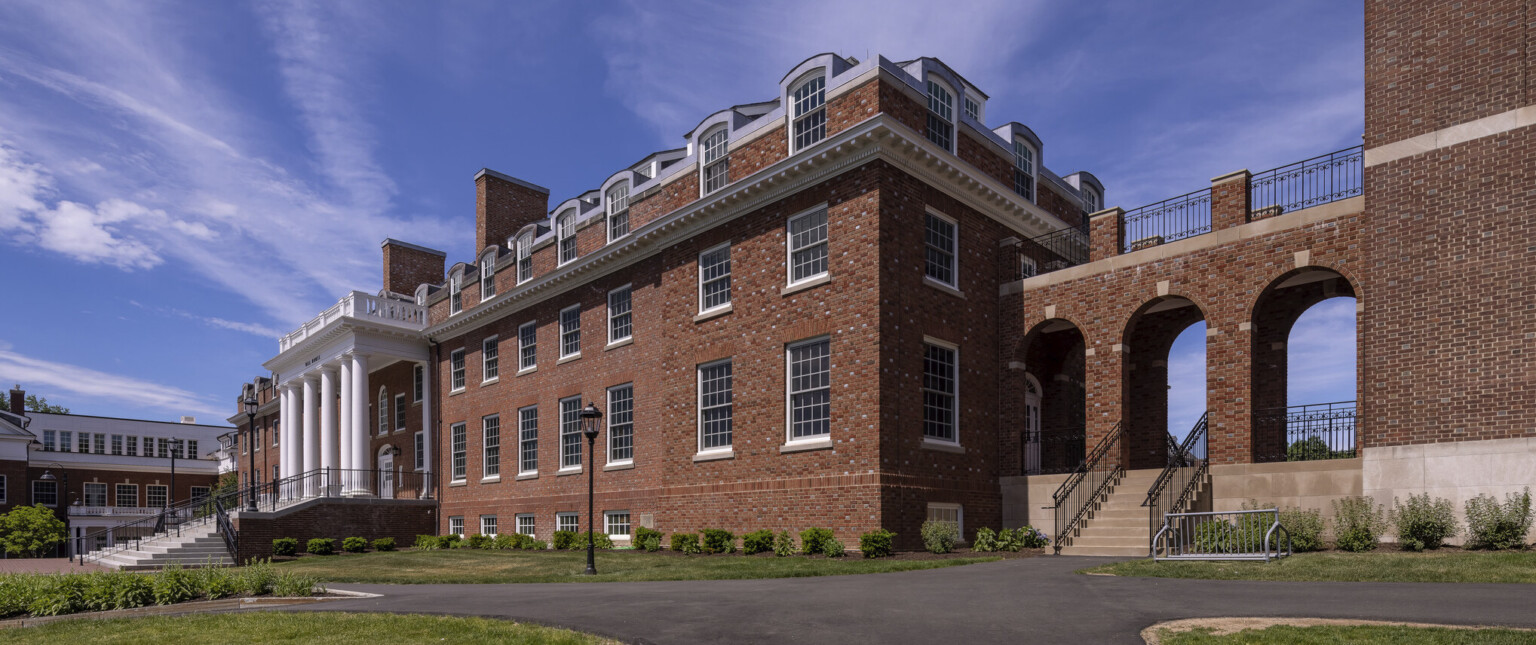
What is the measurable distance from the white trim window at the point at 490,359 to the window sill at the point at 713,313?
12.6 meters

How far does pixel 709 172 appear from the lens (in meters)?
25.0

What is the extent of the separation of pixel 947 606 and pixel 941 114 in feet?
48.1

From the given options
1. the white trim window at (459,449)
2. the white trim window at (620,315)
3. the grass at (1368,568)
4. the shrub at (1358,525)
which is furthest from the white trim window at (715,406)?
the white trim window at (459,449)

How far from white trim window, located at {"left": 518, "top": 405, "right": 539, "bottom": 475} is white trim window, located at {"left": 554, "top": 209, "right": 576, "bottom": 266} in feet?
16.5

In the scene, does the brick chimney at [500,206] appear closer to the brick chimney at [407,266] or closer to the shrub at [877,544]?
the brick chimney at [407,266]

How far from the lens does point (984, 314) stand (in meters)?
23.6

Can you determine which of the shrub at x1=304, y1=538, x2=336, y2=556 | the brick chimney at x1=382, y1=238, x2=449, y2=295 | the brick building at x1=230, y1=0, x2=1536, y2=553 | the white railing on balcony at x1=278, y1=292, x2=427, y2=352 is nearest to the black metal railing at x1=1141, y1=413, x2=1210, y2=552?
the brick building at x1=230, y1=0, x2=1536, y2=553

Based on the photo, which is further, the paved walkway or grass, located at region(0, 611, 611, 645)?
grass, located at region(0, 611, 611, 645)

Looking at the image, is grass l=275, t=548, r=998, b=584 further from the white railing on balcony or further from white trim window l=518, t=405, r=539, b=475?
the white railing on balcony

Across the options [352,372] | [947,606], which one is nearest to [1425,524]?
[947,606]

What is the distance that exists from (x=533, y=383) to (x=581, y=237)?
524 cm

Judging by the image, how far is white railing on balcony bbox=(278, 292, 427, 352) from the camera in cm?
3706

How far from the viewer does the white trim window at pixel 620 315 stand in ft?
92.7

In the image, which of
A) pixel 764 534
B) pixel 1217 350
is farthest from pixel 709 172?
pixel 1217 350
